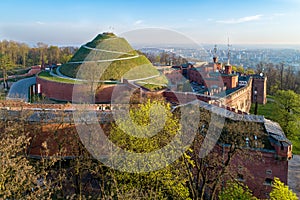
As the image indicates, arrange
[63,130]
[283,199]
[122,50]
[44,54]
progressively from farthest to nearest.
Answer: [44,54], [122,50], [63,130], [283,199]

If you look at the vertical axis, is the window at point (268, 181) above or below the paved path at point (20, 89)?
below

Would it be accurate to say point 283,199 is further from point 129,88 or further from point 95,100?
point 95,100

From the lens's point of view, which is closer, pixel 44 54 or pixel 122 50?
pixel 122 50

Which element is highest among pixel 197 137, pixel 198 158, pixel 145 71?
pixel 145 71

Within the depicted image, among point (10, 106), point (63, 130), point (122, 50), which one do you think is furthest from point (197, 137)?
point (122, 50)

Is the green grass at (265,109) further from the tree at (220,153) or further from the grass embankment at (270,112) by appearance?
the tree at (220,153)

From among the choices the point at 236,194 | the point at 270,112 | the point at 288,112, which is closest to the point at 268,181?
the point at 236,194

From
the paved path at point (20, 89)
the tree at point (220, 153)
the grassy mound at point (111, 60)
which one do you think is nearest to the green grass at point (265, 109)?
the grassy mound at point (111, 60)
